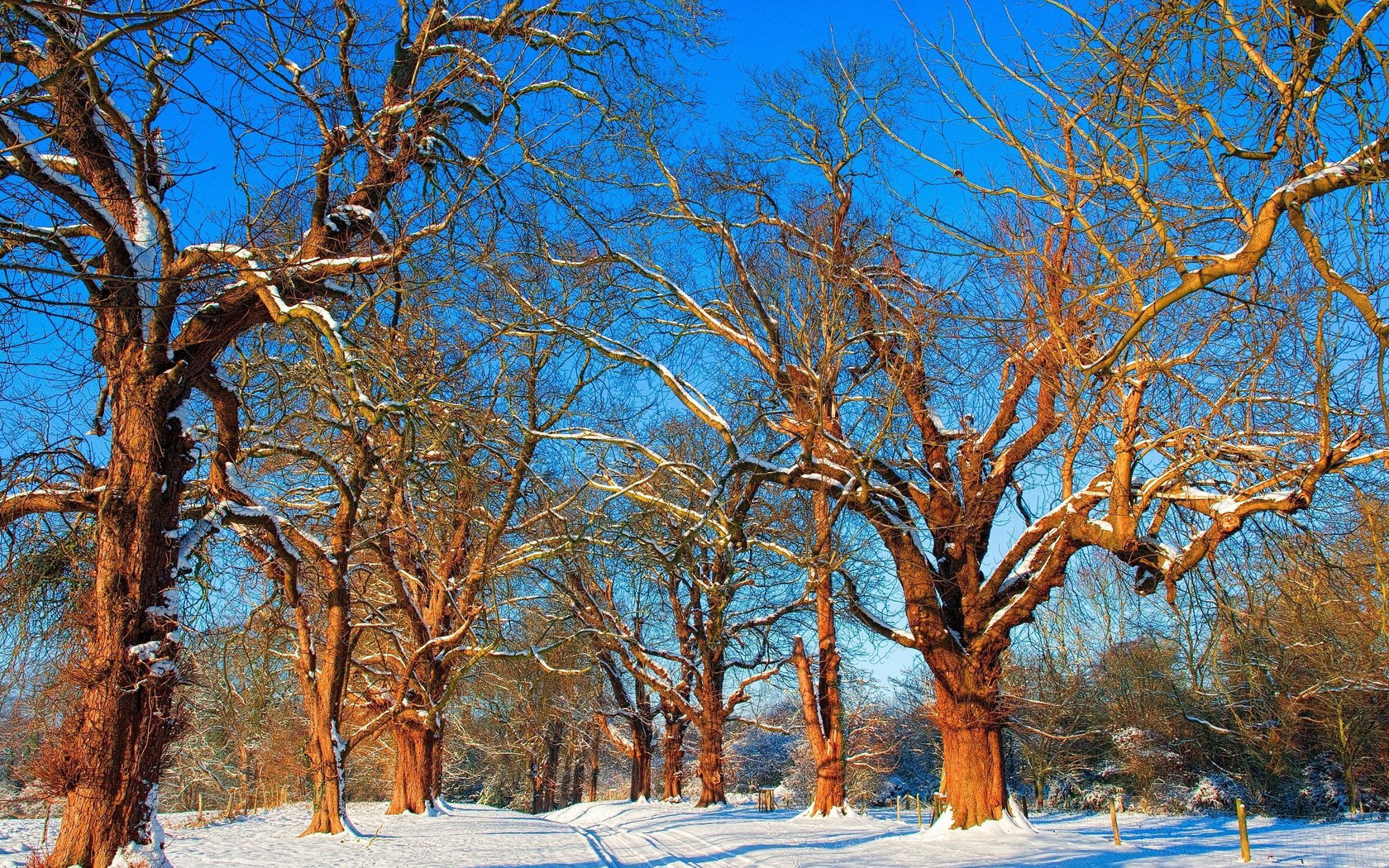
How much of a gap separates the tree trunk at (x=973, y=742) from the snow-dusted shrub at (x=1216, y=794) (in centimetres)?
2224

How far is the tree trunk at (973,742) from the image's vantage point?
37.4 feet

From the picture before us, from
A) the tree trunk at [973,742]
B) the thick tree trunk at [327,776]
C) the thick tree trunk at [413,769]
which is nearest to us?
the tree trunk at [973,742]

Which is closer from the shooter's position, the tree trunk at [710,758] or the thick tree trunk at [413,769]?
the thick tree trunk at [413,769]

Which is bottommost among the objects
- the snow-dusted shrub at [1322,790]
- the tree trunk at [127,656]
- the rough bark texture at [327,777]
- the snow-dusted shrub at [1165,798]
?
the snow-dusted shrub at [1165,798]

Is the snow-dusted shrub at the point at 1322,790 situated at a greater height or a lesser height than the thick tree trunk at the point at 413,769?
lesser

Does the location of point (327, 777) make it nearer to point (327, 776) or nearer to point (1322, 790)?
point (327, 776)

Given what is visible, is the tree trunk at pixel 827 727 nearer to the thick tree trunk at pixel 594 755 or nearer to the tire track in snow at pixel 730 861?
the tire track in snow at pixel 730 861

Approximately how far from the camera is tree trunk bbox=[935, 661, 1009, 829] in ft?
37.4

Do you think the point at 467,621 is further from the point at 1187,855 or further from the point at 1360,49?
the point at 1360,49

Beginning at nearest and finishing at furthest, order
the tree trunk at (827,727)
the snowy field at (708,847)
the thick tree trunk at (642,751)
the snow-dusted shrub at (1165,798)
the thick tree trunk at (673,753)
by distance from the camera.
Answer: the snowy field at (708,847), the tree trunk at (827,727), the thick tree trunk at (673,753), the thick tree trunk at (642,751), the snow-dusted shrub at (1165,798)

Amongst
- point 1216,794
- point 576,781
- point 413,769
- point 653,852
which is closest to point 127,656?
point 653,852

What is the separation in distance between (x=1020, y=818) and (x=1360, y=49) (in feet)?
35.5

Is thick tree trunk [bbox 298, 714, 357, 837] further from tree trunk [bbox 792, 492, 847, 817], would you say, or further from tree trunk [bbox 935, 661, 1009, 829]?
tree trunk [bbox 792, 492, 847, 817]

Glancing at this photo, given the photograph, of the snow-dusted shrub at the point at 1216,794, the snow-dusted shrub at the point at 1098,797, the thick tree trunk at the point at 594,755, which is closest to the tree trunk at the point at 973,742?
the snow-dusted shrub at the point at 1216,794
